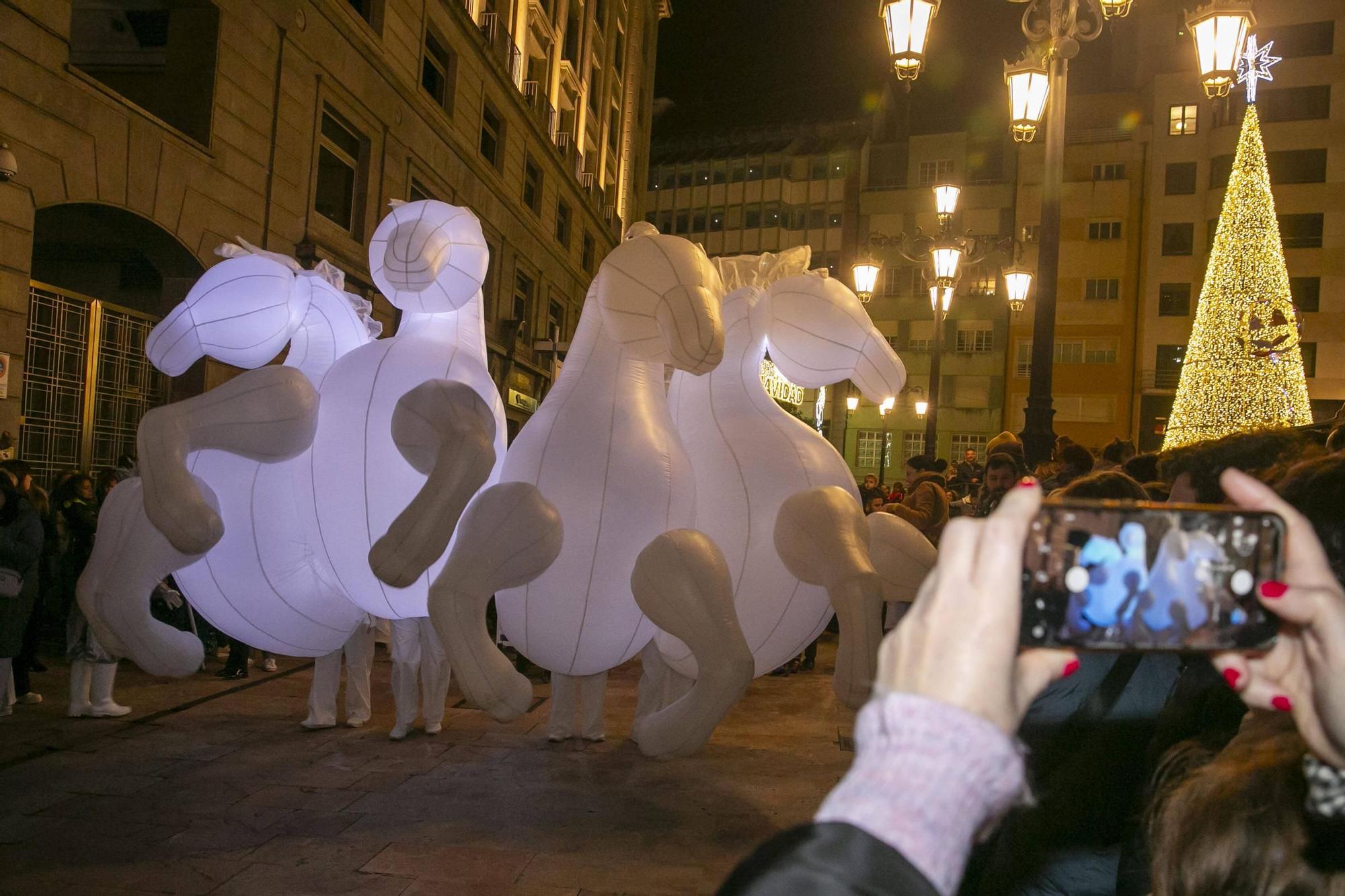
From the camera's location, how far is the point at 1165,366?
1245 inches

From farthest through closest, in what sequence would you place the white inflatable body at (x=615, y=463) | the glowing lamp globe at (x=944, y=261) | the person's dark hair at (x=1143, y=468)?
the glowing lamp globe at (x=944, y=261), the person's dark hair at (x=1143, y=468), the white inflatable body at (x=615, y=463)

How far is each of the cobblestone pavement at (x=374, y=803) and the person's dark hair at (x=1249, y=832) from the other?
320 cm

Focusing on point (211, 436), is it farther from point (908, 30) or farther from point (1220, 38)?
point (1220, 38)

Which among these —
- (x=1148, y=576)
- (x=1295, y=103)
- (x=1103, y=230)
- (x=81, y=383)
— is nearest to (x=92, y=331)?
(x=81, y=383)

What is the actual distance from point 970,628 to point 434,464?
335cm

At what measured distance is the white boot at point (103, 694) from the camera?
22.0 feet

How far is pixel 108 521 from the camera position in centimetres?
461

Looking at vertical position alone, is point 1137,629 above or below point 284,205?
below

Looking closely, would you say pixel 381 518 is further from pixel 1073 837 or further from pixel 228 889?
pixel 1073 837

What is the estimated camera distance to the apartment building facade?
8273 millimetres

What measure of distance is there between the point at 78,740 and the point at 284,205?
7207mm

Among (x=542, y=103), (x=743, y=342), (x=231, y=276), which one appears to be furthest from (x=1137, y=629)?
(x=542, y=103)

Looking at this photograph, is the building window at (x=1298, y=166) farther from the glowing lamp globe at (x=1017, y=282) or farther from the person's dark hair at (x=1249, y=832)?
the person's dark hair at (x=1249, y=832)

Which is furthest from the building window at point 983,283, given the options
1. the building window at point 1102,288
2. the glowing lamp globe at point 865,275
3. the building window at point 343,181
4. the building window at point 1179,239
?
the building window at point 343,181
